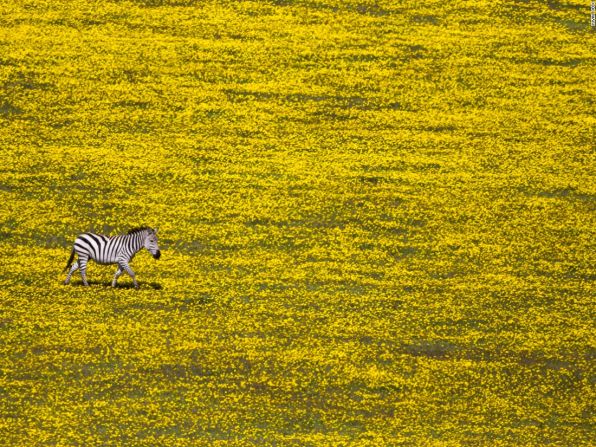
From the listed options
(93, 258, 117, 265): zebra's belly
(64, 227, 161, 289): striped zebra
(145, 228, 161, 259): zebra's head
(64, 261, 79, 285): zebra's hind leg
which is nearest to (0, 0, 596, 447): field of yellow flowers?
(64, 261, 79, 285): zebra's hind leg

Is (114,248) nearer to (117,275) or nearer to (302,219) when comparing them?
(117,275)

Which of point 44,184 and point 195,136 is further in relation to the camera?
point 195,136

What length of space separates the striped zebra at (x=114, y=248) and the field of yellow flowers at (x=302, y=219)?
20.2 inches

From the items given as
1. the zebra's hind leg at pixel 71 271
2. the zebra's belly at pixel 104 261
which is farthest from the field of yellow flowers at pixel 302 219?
the zebra's belly at pixel 104 261

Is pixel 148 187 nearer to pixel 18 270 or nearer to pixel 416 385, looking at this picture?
pixel 18 270

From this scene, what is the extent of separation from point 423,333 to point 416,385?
2325mm

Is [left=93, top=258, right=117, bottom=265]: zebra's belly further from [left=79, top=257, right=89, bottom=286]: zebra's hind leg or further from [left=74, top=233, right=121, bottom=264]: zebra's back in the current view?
[left=79, top=257, right=89, bottom=286]: zebra's hind leg

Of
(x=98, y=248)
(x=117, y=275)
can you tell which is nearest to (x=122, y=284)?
(x=117, y=275)

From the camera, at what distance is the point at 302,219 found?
31.3m

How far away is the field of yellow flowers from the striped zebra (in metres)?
0.51

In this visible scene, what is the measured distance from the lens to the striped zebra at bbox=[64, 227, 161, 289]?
27.6 meters

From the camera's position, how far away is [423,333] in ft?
87.1

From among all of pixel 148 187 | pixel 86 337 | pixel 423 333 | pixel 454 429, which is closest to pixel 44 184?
pixel 148 187

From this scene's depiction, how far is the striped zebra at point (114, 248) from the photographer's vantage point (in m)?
27.6
